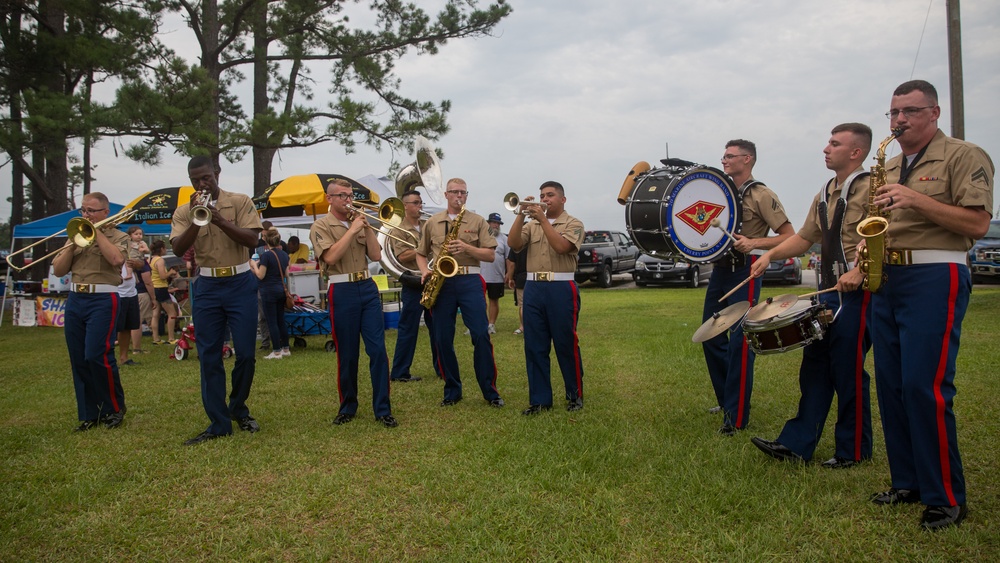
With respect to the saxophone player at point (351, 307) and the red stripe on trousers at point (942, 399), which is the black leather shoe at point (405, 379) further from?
the red stripe on trousers at point (942, 399)

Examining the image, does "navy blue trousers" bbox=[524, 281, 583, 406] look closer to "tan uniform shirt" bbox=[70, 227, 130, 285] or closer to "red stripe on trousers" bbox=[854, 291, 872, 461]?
"red stripe on trousers" bbox=[854, 291, 872, 461]

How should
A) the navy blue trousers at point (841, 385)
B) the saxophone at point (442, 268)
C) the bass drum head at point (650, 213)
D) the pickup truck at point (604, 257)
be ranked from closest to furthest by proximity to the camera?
1. the navy blue trousers at point (841, 385)
2. the bass drum head at point (650, 213)
3. the saxophone at point (442, 268)
4. the pickup truck at point (604, 257)

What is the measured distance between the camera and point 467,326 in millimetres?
6281

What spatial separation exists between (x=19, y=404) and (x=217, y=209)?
3678mm

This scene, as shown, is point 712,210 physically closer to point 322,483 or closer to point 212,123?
point 322,483

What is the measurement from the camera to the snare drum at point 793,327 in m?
3.78

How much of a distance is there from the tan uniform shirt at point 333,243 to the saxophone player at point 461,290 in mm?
829

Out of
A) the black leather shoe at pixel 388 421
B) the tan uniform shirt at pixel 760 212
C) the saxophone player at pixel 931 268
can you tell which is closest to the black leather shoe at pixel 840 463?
the saxophone player at pixel 931 268

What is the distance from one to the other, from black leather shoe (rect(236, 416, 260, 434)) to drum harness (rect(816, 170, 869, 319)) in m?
4.39

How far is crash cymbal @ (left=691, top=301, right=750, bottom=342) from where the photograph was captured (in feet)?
14.4


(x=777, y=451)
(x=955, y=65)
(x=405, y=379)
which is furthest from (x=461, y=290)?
(x=955, y=65)

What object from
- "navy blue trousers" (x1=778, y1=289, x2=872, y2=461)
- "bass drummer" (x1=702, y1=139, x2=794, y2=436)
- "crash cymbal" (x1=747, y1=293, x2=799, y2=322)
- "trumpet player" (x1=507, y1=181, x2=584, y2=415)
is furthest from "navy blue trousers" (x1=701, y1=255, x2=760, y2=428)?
"trumpet player" (x1=507, y1=181, x2=584, y2=415)

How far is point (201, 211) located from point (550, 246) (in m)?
2.72

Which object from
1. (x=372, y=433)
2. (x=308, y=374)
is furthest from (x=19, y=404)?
(x=372, y=433)
